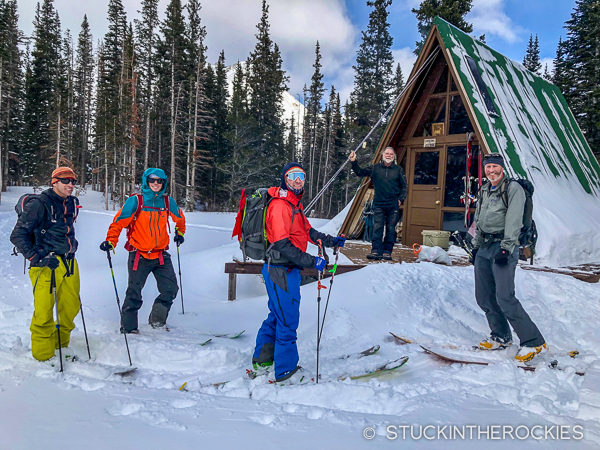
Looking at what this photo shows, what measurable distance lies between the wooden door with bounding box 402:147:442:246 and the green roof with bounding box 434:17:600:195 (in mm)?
1586

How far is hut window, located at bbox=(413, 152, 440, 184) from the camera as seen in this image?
9789 millimetres

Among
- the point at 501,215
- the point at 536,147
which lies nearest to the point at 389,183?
the point at 501,215

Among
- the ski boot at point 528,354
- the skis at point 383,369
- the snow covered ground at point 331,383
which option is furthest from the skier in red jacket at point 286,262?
the ski boot at point 528,354

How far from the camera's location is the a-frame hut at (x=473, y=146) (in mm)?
7992

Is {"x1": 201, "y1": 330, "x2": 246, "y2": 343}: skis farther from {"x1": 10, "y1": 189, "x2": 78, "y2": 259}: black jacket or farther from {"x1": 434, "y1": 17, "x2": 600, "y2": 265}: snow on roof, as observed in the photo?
{"x1": 434, "y1": 17, "x2": 600, "y2": 265}: snow on roof

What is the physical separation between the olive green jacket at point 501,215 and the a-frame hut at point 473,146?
4.36 m

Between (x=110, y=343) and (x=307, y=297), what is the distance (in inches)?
105

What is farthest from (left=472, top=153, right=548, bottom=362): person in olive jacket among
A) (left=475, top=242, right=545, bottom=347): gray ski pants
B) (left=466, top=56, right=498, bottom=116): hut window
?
(left=466, top=56, right=498, bottom=116): hut window

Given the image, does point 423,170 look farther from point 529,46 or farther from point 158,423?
point 529,46

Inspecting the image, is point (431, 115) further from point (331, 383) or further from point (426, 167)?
point (331, 383)

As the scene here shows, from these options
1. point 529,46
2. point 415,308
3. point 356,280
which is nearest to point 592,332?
point 415,308

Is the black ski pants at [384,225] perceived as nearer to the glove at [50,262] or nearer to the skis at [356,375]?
the skis at [356,375]

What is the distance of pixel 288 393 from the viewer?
2.92 m

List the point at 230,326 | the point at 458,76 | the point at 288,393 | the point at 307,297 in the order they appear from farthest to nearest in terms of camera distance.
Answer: the point at 458,76 < the point at 307,297 < the point at 230,326 < the point at 288,393
